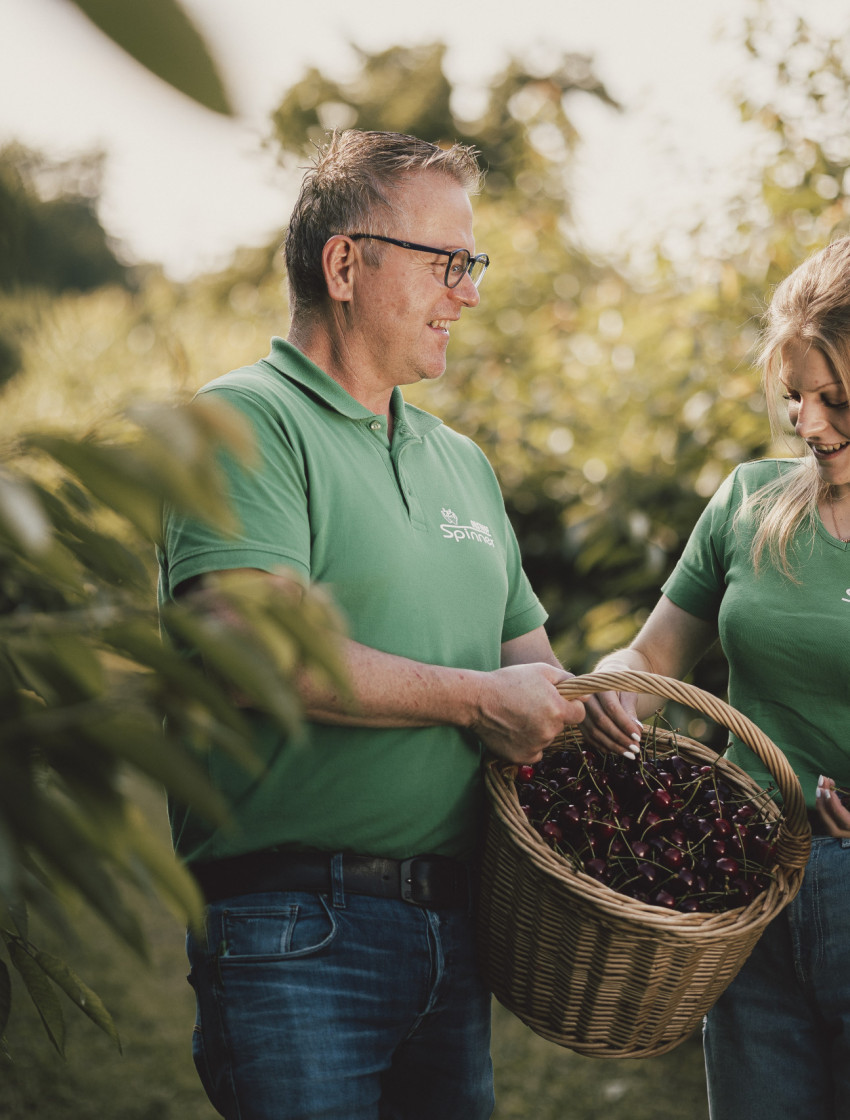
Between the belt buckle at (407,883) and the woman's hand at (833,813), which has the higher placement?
the woman's hand at (833,813)

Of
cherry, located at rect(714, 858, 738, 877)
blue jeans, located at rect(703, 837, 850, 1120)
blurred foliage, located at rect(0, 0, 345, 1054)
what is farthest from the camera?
blue jeans, located at rect(703, 837, 850, 1120)

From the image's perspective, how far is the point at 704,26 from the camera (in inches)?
147

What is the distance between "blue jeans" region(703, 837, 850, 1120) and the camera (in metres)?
1.70

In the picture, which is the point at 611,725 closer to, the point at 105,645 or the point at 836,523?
the point at 836,523

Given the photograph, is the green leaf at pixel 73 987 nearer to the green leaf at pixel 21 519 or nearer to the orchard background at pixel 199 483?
the orchard background at pixel 199 483

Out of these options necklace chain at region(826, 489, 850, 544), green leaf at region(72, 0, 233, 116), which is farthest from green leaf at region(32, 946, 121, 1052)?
Answer: necklace chain at region(826, 489, 850, 544)

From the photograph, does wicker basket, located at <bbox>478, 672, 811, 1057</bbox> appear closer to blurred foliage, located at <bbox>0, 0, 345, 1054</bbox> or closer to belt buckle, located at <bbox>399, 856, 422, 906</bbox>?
belt buckle, located at <bbox>399, 856, 422, 906</bbox>

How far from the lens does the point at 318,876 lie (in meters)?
1.61

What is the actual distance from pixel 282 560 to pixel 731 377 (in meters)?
2.52

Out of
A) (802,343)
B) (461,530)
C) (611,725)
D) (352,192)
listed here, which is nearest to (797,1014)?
(611,725)

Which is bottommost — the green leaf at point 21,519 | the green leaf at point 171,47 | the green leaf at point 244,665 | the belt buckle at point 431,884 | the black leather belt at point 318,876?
the belt buckle at point 431,884

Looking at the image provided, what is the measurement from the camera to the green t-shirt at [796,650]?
1.74 metres

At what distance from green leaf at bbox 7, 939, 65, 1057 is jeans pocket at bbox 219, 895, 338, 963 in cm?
51

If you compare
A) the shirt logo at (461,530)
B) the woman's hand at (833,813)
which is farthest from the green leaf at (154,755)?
the woman's hand at (833,813)
